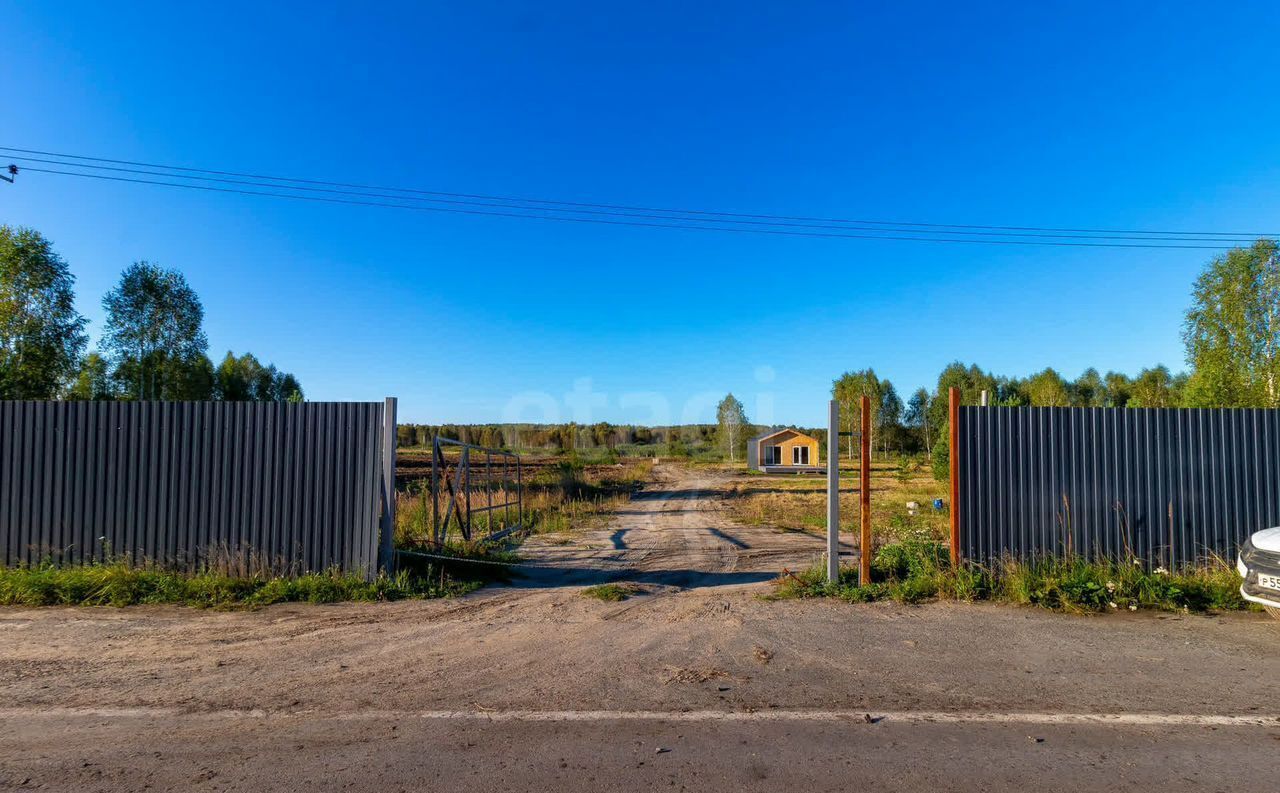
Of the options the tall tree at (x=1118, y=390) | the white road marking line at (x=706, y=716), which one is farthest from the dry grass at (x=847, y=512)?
the tall tree at (x=1118, y=390)

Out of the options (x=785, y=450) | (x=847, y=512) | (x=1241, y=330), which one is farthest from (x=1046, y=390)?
(x=847, y=512)

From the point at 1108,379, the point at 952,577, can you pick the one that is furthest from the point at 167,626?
the point at 1108,379

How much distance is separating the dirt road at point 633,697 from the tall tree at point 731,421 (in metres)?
64.8

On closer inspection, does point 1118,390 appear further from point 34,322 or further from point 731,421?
point 34,322

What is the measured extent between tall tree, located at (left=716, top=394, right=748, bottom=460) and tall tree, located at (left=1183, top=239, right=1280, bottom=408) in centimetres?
4814

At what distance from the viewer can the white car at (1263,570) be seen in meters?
6.02

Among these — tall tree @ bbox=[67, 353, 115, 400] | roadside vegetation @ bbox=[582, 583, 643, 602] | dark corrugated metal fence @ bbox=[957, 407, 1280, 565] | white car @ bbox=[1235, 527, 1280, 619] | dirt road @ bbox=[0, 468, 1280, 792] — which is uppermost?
tall tree @ bbox=[67, 353, 115, 400]

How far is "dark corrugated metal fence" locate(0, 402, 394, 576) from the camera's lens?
7.94 m

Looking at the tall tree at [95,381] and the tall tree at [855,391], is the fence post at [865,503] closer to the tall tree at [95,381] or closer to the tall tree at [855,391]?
the tall tree at [95,381]

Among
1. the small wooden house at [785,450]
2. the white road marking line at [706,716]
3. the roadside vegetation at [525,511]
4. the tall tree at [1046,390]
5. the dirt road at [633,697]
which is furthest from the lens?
the tall tree at [1046,390]

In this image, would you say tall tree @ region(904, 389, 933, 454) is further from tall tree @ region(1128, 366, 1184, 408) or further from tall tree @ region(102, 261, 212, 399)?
tall tree @ region(102, 261, 212, 399)

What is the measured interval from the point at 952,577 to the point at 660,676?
447 centimetres

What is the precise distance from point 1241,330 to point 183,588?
110 feet

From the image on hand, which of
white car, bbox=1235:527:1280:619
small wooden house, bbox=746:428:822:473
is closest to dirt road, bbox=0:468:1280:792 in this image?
white car, bbox=1235:527:1280:619
